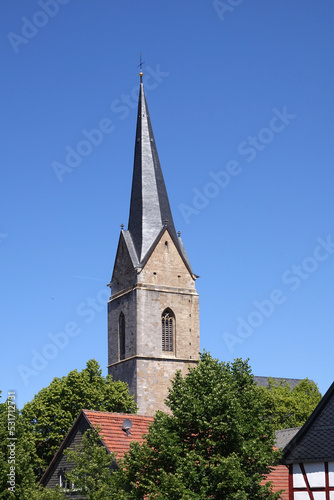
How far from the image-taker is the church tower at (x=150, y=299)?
6762 cm

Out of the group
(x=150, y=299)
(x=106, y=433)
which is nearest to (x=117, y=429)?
(x=106, y=433)

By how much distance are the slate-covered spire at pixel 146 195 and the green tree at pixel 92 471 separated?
38.2 metres

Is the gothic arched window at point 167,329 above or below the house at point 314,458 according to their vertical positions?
above

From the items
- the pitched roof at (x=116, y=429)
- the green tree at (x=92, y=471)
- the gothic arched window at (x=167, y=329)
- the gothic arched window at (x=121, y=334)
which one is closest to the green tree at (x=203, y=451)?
the green tree at (x=92, y=471)

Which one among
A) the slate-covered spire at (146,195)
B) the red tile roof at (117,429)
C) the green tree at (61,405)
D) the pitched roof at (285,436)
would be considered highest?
the slate-covered spire at (146,195)

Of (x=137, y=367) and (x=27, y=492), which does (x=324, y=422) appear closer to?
(x=27, y=492)

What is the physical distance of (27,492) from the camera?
3522 cm

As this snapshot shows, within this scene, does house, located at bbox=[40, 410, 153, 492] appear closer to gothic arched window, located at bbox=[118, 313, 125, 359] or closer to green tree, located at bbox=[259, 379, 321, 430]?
gothic arched window, located at bbox=[118, 313, 125, 359]

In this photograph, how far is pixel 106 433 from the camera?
1383 inches

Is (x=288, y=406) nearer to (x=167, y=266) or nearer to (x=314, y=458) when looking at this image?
(x=167, y=266)

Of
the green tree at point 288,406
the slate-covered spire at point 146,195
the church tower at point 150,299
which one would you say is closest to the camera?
the church tower at point 150,299

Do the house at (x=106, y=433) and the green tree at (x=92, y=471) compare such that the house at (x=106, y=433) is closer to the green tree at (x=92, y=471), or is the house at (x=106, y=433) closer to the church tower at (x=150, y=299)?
the green tree at (x=92, y=471)

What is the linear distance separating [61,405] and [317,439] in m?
29.7

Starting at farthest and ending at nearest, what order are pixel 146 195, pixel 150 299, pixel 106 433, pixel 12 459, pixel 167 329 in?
pixel 146 195
pixel 167 329
pixel 150 299
pixel 12 459
pixel 106 433
